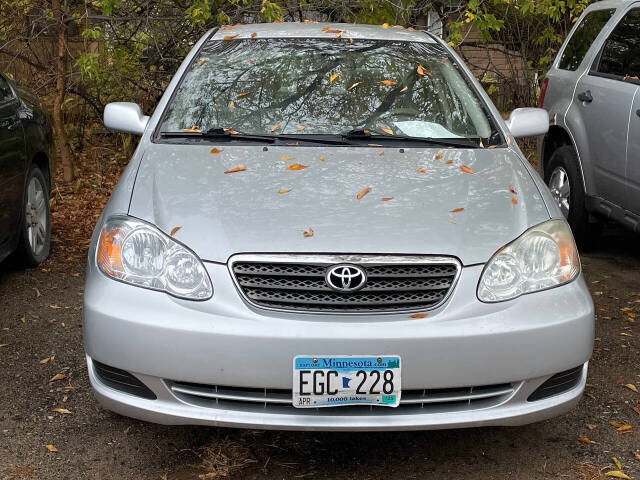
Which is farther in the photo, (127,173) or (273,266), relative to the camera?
(127,173)

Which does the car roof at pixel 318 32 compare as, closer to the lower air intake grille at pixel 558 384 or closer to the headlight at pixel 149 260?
the headlight at pixel 149 260

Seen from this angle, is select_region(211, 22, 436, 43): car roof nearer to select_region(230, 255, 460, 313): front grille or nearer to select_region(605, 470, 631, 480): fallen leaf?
select_region(230, 255, 460, 313): front grille

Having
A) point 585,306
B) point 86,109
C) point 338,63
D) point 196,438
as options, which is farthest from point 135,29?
point 585,306

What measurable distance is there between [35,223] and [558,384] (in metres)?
4.00

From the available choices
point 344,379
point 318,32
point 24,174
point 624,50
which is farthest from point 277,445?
point 624,50

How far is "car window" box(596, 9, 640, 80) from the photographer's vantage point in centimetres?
568

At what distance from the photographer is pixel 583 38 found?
6566 millimetres

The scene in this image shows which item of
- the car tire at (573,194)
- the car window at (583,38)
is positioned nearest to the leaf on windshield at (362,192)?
the car tire at (573,194)

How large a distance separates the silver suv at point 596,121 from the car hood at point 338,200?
1.99 m

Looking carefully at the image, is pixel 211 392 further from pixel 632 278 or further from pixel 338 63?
pixel 632 278

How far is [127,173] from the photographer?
3.61m

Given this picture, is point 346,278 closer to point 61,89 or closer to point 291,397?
point 291,397

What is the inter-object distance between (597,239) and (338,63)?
3046 millimetres

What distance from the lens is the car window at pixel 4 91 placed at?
5.49 m
